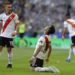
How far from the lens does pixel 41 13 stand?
3888 cm

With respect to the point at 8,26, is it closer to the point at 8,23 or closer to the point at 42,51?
the point at 8,23

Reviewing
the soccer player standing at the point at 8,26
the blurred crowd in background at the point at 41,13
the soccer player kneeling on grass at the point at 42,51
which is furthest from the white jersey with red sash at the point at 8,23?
the blurred crowd in background at the point at 41,13

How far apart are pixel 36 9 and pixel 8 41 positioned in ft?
72.8

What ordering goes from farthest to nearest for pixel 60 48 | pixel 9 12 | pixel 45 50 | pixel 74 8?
pixel 74 8 → pixel 60 48 → pixel 9 12 → pixel 45 50

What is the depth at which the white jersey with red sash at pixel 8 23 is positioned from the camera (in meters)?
17.4

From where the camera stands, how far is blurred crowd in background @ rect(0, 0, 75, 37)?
37.8 m

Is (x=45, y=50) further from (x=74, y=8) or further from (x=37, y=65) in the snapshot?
(x=74, y=8)

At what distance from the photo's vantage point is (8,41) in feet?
57.7

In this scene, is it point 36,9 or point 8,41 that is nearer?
point 8,41

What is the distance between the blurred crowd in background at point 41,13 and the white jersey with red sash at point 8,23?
63.7 ft

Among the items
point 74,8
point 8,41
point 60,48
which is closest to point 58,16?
point 74,8

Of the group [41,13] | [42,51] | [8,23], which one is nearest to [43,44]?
[42,51]

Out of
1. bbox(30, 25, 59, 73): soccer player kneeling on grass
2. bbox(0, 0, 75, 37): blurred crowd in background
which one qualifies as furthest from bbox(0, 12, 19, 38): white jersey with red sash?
bbox(0, 0, 75, 37): blurred crowd in background

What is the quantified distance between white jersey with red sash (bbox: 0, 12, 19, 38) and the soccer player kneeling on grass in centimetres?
216
